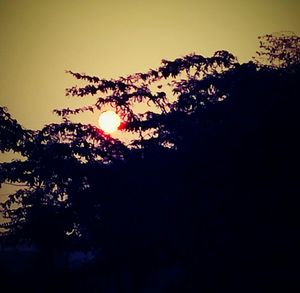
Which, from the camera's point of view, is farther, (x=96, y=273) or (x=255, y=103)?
(x=96, y=273)

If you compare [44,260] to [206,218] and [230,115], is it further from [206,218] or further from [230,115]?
[230,115]

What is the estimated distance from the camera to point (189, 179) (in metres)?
9.05

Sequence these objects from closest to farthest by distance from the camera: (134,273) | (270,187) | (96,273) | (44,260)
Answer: (270,187), (134,273), (96,273), (44,260)

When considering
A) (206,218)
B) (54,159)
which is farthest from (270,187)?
(54,159)

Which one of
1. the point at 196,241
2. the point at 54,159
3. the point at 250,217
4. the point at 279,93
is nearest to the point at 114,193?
the point at 54,159

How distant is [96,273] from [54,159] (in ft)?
17.4

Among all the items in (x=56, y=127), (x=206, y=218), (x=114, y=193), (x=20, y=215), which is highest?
(x=56, y=127)

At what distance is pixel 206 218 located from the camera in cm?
882

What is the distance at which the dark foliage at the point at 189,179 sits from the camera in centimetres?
871

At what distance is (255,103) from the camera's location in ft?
32.3

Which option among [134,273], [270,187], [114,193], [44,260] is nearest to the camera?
[270,187]

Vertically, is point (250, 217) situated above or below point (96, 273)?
above

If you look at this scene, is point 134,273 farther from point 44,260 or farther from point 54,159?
point 44,260

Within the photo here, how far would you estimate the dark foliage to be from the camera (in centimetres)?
871
